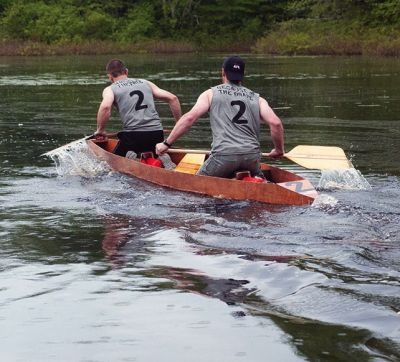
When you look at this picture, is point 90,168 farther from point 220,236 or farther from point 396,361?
point 396,361

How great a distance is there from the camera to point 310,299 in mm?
5980

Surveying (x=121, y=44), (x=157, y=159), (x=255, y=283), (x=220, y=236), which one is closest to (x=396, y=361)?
(x=255, y=283)

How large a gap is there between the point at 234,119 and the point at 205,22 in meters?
56.3

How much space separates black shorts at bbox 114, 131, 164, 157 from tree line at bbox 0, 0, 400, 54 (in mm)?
37050

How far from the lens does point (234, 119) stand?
9742mm

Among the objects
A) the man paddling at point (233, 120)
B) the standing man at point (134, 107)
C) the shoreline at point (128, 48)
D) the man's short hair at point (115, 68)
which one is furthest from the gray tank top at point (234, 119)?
the shoreline at point (128, 48)

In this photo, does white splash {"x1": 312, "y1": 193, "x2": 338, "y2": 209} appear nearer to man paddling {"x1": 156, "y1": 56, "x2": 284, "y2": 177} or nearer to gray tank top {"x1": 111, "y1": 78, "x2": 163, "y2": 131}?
man paddling {"x1": 156, "y1": 56, "x2": 284, "y2": 177}

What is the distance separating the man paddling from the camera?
9633 millimetres

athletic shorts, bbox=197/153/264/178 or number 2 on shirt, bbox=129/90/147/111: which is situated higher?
number 2 on shirt, bbox=129/90/147/111

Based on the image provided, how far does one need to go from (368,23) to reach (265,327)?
48981 mm

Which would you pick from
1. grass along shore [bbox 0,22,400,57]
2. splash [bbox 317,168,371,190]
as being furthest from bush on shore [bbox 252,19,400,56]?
splash [bbox 317,168,371,190]

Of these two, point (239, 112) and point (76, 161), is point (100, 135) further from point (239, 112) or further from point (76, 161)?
Result: point (239, 112)

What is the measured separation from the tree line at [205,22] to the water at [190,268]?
3801 centimetres

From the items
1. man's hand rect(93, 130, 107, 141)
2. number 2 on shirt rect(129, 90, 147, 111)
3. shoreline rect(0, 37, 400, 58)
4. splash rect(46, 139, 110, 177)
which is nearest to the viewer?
number 2 on shirt rect(129, 90, 147, 111)
